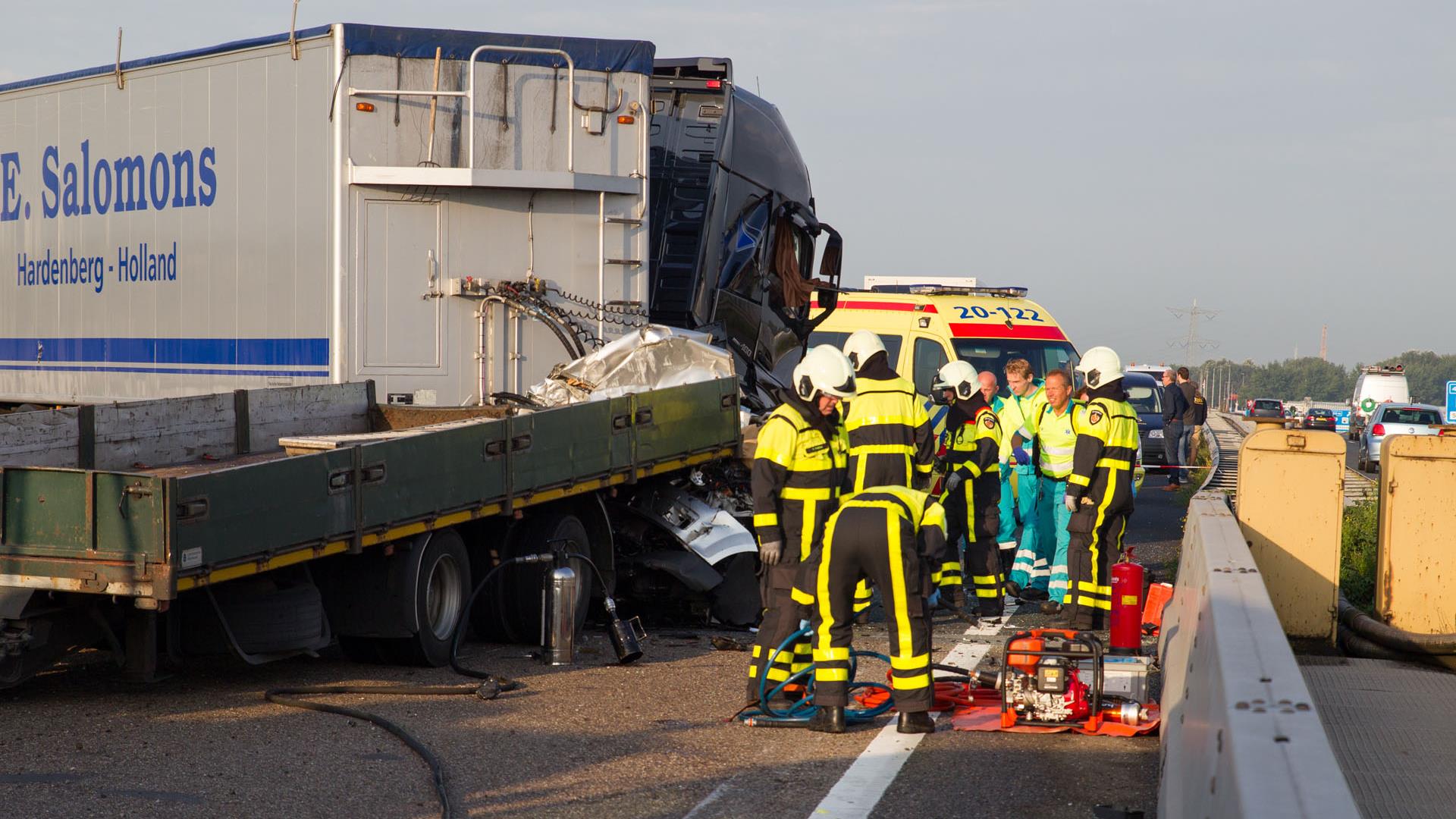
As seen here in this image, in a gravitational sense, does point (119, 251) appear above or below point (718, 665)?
above

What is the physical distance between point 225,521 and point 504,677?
192 centimetres

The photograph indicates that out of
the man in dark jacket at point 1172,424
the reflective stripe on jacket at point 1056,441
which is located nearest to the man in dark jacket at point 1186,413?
the man in dark jacket at point 1172,424

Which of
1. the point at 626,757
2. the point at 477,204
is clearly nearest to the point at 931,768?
the point at 626,757

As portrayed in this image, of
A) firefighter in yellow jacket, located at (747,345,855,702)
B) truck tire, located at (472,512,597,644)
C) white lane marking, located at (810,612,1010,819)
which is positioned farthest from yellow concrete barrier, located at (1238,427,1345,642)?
truck tire, located at (472,512,597,644)

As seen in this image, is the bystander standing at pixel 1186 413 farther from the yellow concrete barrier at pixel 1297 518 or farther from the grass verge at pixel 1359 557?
the yellow concrete barrier at pixel 1297 518

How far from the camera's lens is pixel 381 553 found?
8266mm

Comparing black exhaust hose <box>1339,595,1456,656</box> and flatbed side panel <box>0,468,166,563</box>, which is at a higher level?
flatbed side panel <box>0,468,166,563</box>

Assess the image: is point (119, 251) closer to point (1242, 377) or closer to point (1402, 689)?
point (1402, 689)

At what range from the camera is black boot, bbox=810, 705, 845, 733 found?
7.11 meters

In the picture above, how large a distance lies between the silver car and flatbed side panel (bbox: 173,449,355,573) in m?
30.3

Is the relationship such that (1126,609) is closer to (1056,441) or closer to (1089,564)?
(1089,564)

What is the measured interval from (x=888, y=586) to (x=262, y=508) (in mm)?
2874

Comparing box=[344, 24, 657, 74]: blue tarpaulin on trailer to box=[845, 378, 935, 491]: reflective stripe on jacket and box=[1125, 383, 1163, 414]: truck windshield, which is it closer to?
box=[845, 378, 935, 491]: reflective stripe on jacket

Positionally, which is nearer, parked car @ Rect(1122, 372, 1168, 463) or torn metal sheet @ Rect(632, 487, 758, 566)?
torn metal sheet @ Rect(632, 487, 758, 566)
